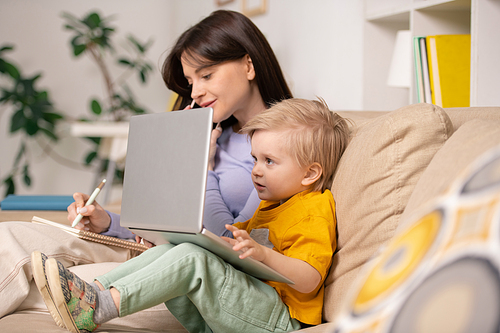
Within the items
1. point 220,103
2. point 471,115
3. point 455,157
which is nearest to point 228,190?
point 220,103

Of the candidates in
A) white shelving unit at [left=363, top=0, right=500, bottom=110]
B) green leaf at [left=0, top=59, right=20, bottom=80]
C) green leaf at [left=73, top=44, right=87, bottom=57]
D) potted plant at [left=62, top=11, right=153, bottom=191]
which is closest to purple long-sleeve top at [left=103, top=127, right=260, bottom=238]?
white shelving unit at [left=363, top=0, right=500, bottom=110]

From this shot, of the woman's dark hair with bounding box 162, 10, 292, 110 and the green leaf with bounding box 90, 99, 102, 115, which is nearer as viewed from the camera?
the woman's dark hair with bounding box 162, 10, 292, 110

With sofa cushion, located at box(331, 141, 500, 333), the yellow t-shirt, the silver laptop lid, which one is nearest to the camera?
sofa cushion, located at box(331, 141, 500, 333)

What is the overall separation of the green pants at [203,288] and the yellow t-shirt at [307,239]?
33 millimetres

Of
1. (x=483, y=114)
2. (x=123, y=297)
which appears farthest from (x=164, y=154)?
(x=483, y=114)

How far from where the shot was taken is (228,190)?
1292 mm

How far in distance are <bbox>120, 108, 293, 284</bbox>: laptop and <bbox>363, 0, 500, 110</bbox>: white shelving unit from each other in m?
0.85

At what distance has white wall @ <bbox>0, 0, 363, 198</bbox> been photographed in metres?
2.44

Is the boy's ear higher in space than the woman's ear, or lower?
lower

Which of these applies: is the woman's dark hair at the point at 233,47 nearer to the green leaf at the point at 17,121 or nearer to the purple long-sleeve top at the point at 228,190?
the purple long-sleeve top at the point at 228,190

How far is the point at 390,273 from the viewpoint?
1.29 feet

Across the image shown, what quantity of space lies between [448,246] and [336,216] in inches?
21.1

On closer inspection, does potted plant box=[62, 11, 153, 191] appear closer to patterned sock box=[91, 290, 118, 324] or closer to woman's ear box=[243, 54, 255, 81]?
woman's ear box=[243, 54, 255, 81]

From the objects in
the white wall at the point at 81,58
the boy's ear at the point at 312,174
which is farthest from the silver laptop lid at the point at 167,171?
the white wall at the point at 81,58
